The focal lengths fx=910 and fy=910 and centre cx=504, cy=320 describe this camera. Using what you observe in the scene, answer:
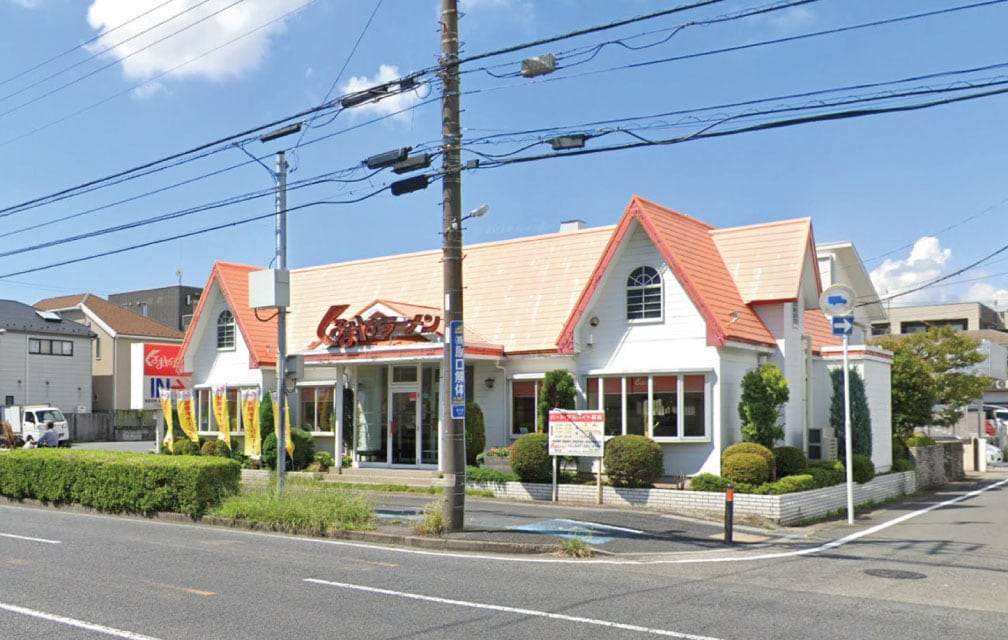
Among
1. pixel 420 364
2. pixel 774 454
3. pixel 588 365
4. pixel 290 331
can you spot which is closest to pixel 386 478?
pixel 420 364

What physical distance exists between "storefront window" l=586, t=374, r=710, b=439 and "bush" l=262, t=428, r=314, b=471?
28.7 feet

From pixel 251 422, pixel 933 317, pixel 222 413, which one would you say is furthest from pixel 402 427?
pixel 933 317

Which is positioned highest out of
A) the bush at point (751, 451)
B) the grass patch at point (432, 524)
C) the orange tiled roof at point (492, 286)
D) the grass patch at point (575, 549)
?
the orange tiled roof at point (492, 286)

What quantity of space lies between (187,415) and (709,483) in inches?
700

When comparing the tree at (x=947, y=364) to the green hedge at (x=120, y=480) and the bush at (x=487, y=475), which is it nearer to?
the bush at (x=487, y=475)

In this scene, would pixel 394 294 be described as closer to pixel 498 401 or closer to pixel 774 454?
pixel 498 401

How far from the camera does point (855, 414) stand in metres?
22.9

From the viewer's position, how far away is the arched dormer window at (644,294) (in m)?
21.8

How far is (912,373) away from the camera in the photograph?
90.4ft

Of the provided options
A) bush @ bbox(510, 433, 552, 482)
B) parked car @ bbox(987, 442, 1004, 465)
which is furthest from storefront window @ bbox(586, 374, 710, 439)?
Result: parked car @ bbox(987, 442, 1004, 465)

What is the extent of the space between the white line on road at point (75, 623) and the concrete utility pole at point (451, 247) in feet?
22.4

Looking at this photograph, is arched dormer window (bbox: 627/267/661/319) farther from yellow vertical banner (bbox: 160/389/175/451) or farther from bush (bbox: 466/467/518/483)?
yellow vertical banner (bbox: 160/389/175/451)

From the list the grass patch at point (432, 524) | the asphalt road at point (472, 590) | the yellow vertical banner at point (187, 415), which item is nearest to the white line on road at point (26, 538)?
the asphalt road at point (472, 590)

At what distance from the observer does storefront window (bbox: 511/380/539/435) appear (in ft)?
76.8
